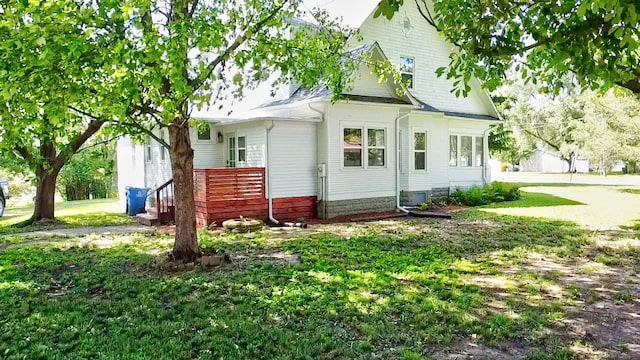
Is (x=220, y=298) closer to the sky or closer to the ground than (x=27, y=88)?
closer to the ground

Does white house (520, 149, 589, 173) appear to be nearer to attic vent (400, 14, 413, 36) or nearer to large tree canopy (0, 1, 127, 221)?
attic vent (400, 14, 413, 36)

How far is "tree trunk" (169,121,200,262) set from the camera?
7160mm

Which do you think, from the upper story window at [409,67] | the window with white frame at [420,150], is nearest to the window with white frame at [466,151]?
the window with white frame at [420,150]

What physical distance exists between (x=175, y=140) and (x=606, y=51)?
5805 mm

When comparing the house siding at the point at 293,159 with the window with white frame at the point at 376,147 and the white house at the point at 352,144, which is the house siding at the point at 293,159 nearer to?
the white house at the point at 352,144

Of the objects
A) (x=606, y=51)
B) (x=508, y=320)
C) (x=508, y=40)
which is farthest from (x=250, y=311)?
(x=606, y=51)

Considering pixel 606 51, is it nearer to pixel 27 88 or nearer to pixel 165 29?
pixel 165 29

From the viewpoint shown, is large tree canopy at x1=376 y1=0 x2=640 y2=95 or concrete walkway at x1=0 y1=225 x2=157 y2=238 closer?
large tree canopy at x1=376 y1=0 x2=640 y2=95

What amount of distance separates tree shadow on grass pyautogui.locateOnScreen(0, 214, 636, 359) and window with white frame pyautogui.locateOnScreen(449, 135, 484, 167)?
31.4 feet

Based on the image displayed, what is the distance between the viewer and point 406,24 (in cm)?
1686

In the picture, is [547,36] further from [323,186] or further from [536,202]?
[536,202]

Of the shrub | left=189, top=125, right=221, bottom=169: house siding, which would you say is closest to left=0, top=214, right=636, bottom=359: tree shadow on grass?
left=189, top=125, right=221, bottom=169: house siding

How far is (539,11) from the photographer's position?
5012 millimetres

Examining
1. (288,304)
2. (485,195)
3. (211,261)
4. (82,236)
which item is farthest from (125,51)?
(485,195)
